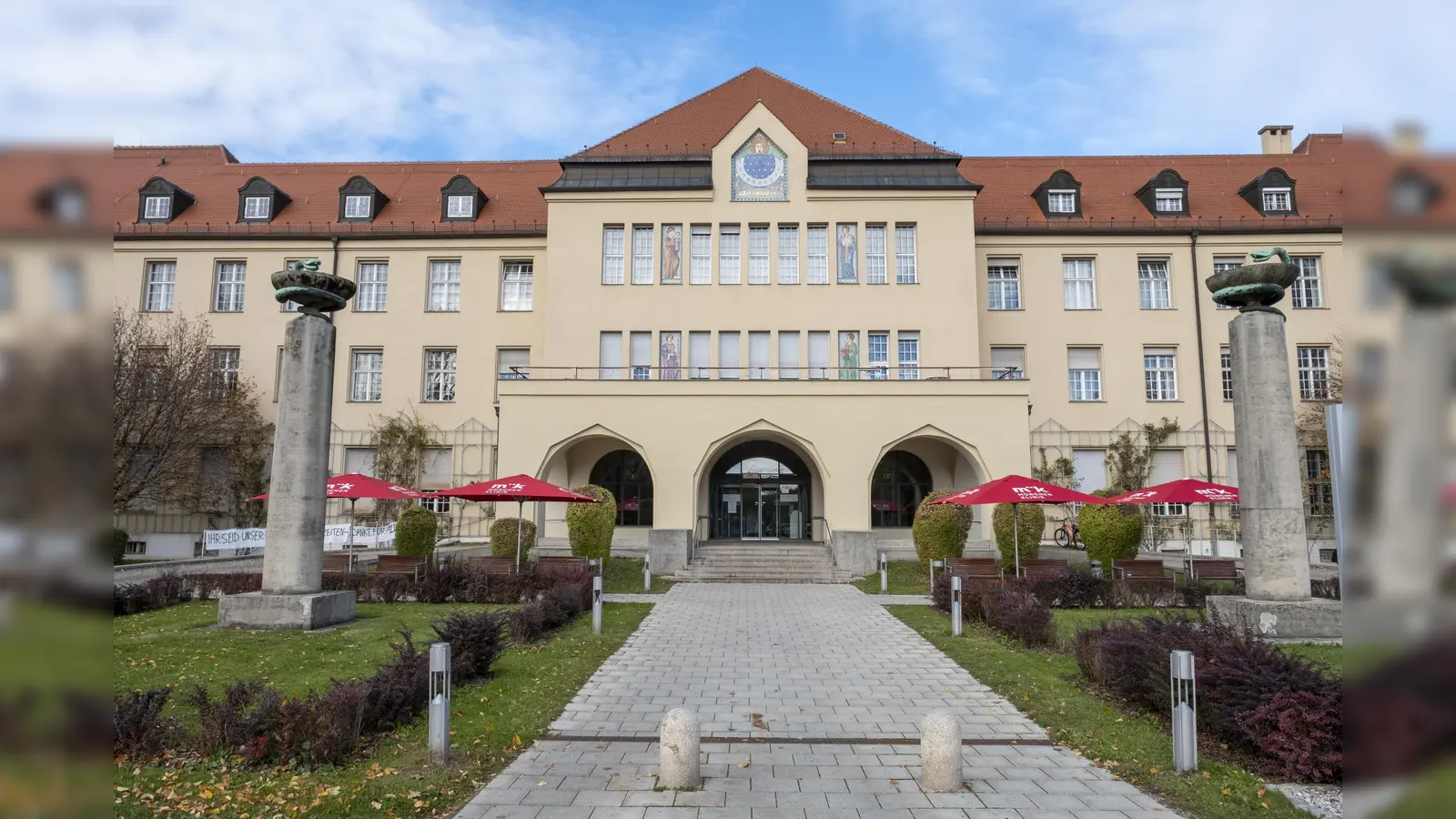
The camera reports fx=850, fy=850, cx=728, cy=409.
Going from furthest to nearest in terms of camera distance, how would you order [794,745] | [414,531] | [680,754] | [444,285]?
[444,285] → [414,531] → [794,745] → [680,754]

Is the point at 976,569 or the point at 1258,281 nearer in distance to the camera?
the point at 1258,281

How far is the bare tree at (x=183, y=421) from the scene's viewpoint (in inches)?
1008

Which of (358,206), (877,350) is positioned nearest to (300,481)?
(877,350)

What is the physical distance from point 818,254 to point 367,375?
1739 cm

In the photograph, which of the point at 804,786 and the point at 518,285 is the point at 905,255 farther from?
the point at 804,786

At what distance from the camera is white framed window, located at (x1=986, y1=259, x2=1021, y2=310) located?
1253 inches

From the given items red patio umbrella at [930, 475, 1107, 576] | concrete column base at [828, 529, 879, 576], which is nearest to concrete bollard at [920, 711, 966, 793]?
red patio umbrella at [930, 475, 1107, 576]

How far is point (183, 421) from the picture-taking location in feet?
88.4

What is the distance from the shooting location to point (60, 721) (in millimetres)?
1080

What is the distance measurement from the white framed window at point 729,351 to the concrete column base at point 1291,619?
1969cm

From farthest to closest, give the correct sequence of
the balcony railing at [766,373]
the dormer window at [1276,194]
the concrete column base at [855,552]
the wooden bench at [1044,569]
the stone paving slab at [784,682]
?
1. the dormer window at [1276,194]
2. the balcony railing at [766,373]
3. the concrete column base at [855,552]
4. the wooden bench at [1044,569]
5. the stone paving slab at [784,682]

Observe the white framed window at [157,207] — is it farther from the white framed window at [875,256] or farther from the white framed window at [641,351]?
the white framed window at [875,256]

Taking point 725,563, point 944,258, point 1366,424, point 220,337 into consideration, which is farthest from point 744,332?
point 1366,424

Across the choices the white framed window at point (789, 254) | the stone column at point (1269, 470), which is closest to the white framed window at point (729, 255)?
the white framed window at point (789, 254)
